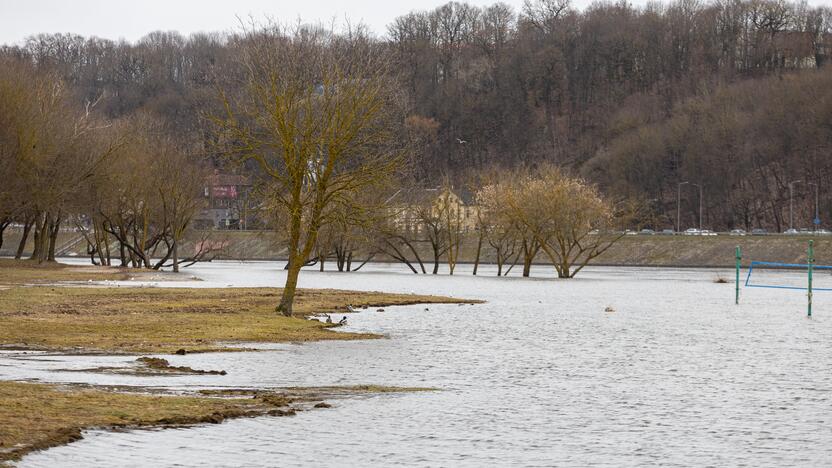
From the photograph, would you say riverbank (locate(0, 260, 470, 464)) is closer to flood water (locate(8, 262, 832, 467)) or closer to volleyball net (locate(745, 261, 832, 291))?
flood water (locate(8, 262, 832, 467))

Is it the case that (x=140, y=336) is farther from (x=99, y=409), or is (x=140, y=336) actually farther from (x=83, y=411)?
(x=83, y=411)

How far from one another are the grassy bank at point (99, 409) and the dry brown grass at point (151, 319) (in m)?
8.96

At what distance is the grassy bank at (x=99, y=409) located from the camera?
18511 mm

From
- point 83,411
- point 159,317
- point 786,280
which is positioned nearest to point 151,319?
point 159,317

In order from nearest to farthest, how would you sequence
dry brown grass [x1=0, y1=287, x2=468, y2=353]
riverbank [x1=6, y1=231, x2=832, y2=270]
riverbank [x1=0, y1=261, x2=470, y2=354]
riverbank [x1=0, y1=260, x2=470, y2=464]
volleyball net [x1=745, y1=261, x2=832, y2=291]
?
riverbank [x1=0, y1=260, x2=470, y2=464] < riverbank [x1=0, y1=261, x2=470, y2=354] < dry brown grass [x1=0, y1=287, x2=468, y2=353] < volleyball net [x1=745, y1=261, x2=832, y2=291] < riverbank [x1=6, y1=231, x2=832, y2=270]

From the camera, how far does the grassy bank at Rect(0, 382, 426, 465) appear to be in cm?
1851

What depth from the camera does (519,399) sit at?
1011 inches

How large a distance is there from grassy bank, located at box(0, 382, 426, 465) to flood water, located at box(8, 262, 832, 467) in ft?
1.54

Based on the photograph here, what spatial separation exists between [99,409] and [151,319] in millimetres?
21383

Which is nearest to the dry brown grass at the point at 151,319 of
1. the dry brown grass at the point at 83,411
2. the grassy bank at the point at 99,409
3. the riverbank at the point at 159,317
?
the riverbank at the point at 159,317

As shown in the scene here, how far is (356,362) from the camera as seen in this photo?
1259 inches

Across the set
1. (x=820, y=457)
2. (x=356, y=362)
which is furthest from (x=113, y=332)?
(x=820, y=457)

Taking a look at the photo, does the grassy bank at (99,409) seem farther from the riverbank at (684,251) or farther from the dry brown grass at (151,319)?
the riverbank at (684,251)

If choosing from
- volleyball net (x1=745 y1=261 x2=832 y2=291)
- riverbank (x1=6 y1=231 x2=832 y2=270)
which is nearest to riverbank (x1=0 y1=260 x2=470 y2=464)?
volleyball net (x1=745 y1=261 x2=832 y2=291)
